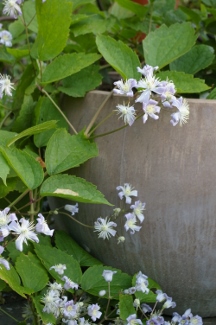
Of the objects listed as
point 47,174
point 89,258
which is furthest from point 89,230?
point 47,174

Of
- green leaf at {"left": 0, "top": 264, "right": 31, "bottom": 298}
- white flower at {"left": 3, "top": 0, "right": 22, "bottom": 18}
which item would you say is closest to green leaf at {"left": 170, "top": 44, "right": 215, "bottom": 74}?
white flower at {"left": 3, "top": 0, "right": 22, "bottom": 18}

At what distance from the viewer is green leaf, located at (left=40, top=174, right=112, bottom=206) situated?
1.18 meters

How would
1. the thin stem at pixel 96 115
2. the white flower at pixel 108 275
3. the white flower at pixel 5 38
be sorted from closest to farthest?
the white flower at pixel 108 275
the thin stem at pixel 96 115
the white flower at pixel 5 38

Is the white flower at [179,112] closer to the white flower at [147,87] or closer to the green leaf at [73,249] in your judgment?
the white flower at [147,87]

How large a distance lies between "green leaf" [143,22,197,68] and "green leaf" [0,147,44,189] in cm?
38

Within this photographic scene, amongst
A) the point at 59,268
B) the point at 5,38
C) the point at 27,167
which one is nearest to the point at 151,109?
the point at 27,167

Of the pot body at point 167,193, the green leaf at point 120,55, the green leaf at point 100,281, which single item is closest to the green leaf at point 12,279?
the green leaf at point 100,281

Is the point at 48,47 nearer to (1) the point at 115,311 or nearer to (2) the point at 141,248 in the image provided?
(2) the point at 141,248

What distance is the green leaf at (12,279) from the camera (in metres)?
1.13

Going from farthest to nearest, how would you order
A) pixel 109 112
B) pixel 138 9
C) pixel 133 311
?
pixel 138 9 < pixel 109 112 < pixel 133 311

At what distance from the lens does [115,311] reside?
136 centimetres

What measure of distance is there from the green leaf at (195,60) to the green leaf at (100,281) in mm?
531

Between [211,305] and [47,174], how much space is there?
0.50m

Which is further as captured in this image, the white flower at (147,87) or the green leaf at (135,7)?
the green leaf at (135,7)
